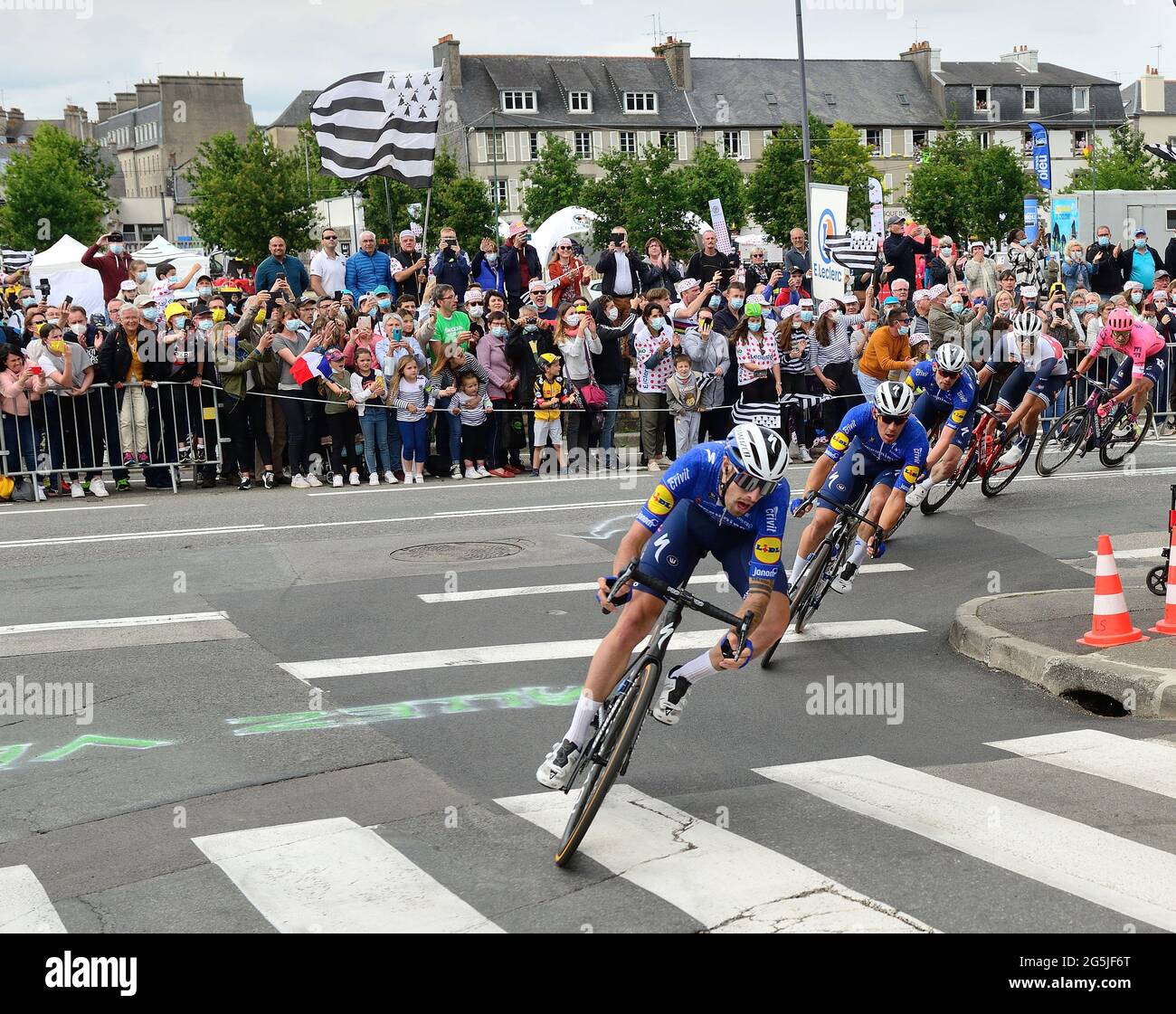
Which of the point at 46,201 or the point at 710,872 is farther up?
the point at 46,201

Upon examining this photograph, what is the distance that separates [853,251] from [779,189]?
5135 cm

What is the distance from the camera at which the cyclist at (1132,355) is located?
55.8 ft

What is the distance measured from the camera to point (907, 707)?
8.77 meters

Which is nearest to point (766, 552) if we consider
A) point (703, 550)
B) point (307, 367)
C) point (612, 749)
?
point (703, 550)

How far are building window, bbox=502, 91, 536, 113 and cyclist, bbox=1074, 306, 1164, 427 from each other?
92201 mm

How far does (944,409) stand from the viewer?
14.4 m

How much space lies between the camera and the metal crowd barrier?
54.5 ft

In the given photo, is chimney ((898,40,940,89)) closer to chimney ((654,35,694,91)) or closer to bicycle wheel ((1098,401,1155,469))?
chimney ((654,35,694,91))

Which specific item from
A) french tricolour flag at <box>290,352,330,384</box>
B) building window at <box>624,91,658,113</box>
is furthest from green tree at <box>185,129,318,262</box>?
french tricolour flag at <box>290,352,330,384</box>

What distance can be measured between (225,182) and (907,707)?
68058mm

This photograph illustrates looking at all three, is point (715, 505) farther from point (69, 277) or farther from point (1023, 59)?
point (1023, 59)

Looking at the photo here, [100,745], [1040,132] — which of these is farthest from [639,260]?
[1040,132]

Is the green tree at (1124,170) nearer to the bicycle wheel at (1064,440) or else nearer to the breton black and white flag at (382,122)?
the breton black and white flag at (382,122)
